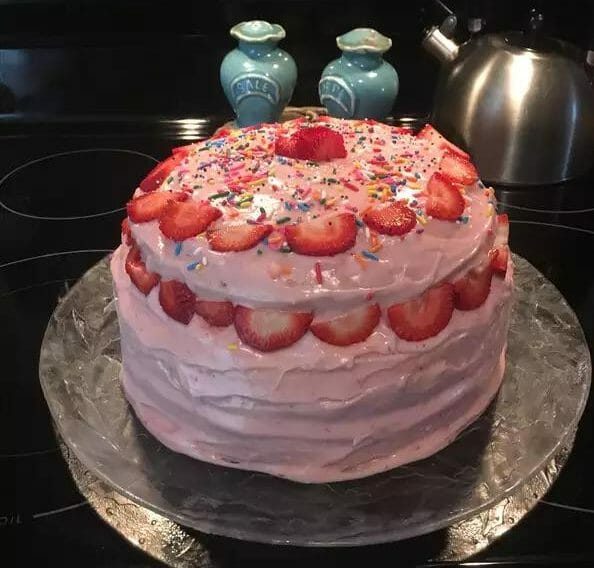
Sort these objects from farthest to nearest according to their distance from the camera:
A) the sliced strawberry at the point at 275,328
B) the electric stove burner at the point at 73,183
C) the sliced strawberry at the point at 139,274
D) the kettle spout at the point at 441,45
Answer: the kettle spout at the point at 441,45
the electric stove burner at the point at 73,183
the sliced strawberry at the point at 139,274
the sliced strawberry at the point at 275,328

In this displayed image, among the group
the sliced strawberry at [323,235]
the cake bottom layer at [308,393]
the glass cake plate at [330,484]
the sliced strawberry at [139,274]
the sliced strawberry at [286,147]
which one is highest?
the sliced strawberry at [286,147]

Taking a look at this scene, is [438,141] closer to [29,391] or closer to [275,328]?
[275,328]

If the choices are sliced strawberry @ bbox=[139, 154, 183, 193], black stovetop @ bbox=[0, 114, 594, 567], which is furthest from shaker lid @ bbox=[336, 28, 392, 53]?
sliced strawberry @ bbox=[139, 154, 183, 193]

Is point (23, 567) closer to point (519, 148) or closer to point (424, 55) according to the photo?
point (519, 148)

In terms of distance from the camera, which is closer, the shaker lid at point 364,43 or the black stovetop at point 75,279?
the black stovetop at point 75,279

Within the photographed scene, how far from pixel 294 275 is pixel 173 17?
1.54 meters

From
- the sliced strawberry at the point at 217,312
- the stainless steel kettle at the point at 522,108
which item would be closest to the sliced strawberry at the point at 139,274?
the sliced strawberry at the point at 217,312

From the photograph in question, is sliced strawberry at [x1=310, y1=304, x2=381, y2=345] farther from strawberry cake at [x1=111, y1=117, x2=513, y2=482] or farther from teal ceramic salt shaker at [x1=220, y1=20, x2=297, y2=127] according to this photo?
teal ceramic salt shaker at [x1=220, y1=20, x2=297, y2=127]

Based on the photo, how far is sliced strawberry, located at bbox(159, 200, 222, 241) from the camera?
3.91 ft

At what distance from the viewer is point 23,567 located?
110cm

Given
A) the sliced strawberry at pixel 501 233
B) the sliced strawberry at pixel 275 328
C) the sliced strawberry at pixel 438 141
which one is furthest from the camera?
the sliced strawberry at pixel 438 141

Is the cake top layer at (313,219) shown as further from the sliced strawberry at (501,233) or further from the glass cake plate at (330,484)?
the glass cake plate at (330,484)

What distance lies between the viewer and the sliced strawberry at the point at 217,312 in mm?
1128

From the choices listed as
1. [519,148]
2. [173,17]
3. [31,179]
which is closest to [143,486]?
[31,179]
